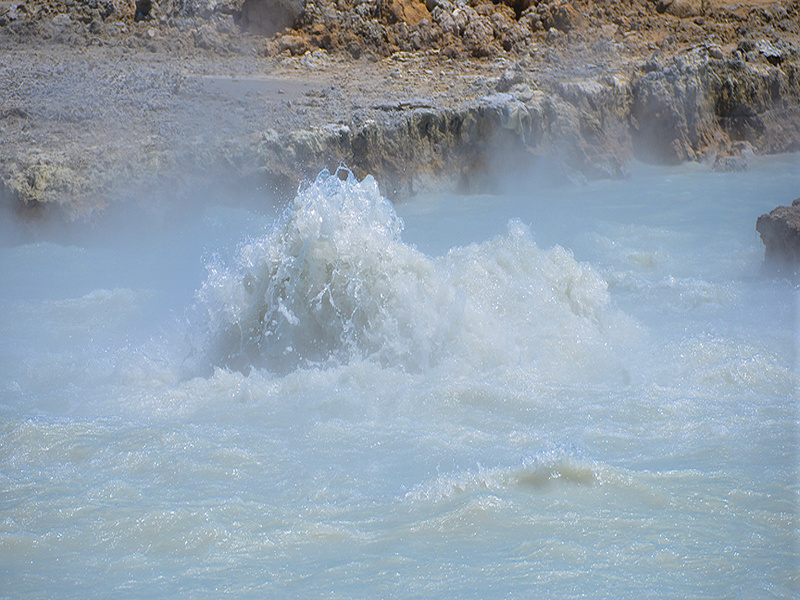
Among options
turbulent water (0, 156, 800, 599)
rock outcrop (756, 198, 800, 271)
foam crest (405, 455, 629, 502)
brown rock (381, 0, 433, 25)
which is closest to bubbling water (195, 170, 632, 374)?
turbulent water (0, 156, 800, 599)

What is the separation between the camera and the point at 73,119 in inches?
307

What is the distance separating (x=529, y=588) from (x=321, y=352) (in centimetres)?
213

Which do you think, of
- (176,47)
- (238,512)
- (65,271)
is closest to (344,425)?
(238,512)

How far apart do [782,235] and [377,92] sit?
16.9 ft

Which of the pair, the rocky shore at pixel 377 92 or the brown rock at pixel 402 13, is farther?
the brown rock at pixel 402 13

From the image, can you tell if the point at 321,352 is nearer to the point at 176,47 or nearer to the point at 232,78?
the point at 232,78

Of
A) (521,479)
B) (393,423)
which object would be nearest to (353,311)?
(393,423)

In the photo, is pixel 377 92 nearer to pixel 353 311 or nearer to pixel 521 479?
pixel 353 311

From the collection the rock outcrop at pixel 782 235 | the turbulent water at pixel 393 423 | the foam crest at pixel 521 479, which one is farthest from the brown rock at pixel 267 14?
the foam crest at pixel 521 479

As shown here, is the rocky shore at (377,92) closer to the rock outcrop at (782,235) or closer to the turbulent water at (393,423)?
the turbulent water at (393,423)

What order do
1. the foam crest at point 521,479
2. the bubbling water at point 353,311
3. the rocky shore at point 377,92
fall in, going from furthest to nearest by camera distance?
the rocky shore at point 377,92 → the bubbling water at point 353,311 → the foam crest at point 521,479

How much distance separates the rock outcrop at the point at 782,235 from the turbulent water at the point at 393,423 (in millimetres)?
170

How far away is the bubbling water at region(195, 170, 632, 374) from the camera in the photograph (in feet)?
12.8

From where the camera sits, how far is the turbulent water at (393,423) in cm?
222
